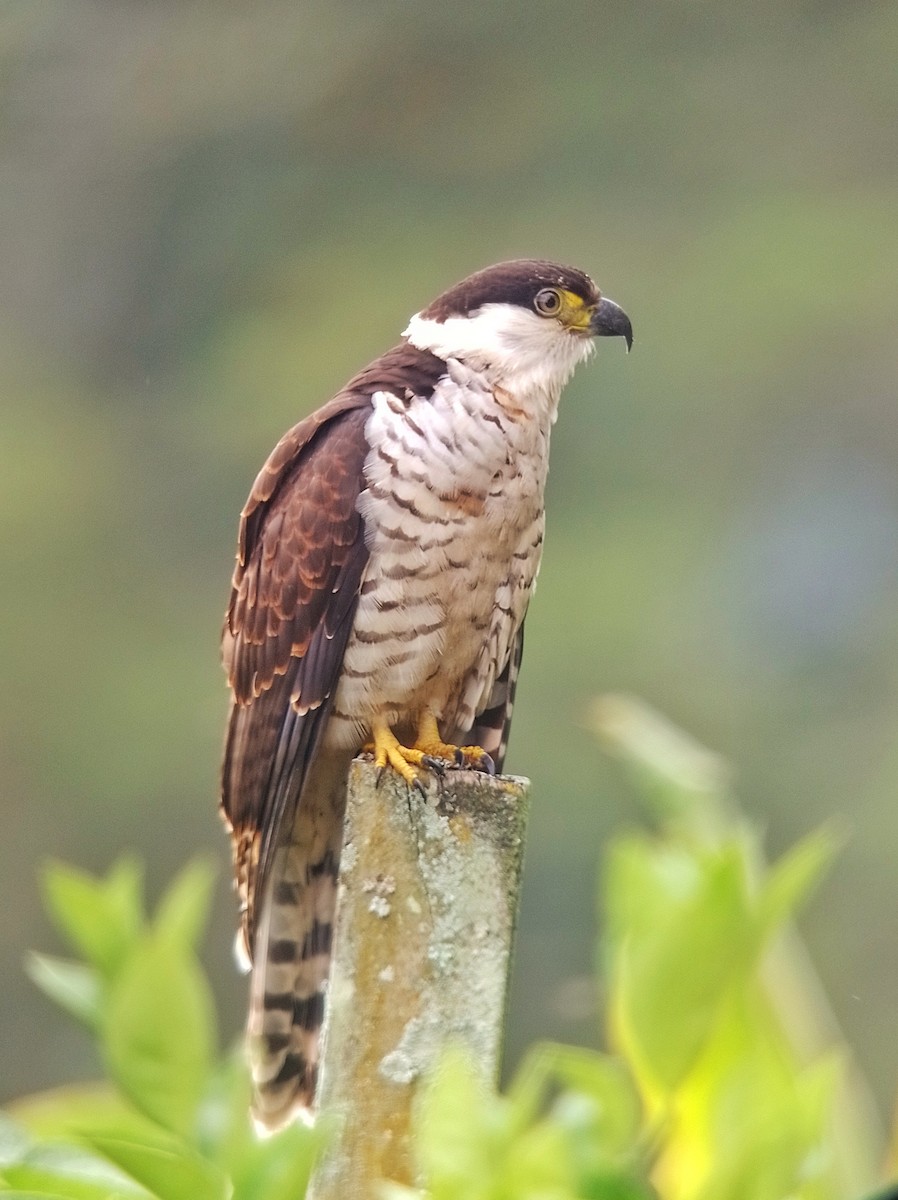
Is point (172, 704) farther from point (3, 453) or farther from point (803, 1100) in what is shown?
point (803, 1100)

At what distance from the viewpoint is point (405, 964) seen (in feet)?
4.50

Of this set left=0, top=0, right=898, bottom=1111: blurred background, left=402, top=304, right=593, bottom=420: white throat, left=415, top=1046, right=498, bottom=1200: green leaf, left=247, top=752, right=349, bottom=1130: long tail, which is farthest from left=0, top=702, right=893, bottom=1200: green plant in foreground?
left=0, top=0, right=898, bottom=1111: blurred background

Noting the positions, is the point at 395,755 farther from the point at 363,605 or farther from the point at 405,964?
the point at 405,964

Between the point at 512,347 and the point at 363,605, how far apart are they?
0.45 metres

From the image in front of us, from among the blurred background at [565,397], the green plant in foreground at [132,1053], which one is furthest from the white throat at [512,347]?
the blurred background at [565,397]

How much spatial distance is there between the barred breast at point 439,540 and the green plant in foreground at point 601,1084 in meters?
0.35

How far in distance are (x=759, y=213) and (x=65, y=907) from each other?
7.14 meters

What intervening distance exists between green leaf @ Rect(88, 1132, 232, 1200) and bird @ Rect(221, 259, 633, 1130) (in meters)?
0.92

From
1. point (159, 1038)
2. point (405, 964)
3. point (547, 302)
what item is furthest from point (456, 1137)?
point (547, 302)

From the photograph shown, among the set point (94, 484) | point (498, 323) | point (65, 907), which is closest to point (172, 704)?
point (94, 484)

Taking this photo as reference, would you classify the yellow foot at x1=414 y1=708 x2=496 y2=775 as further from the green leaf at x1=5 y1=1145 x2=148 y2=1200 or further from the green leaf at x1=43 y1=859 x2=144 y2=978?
the green leaf at x1=5 y1=1145 x2=148 y2=1200

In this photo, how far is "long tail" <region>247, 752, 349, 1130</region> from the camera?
215cm

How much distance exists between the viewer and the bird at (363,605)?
7.17 ft

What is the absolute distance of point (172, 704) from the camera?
6910 mm
